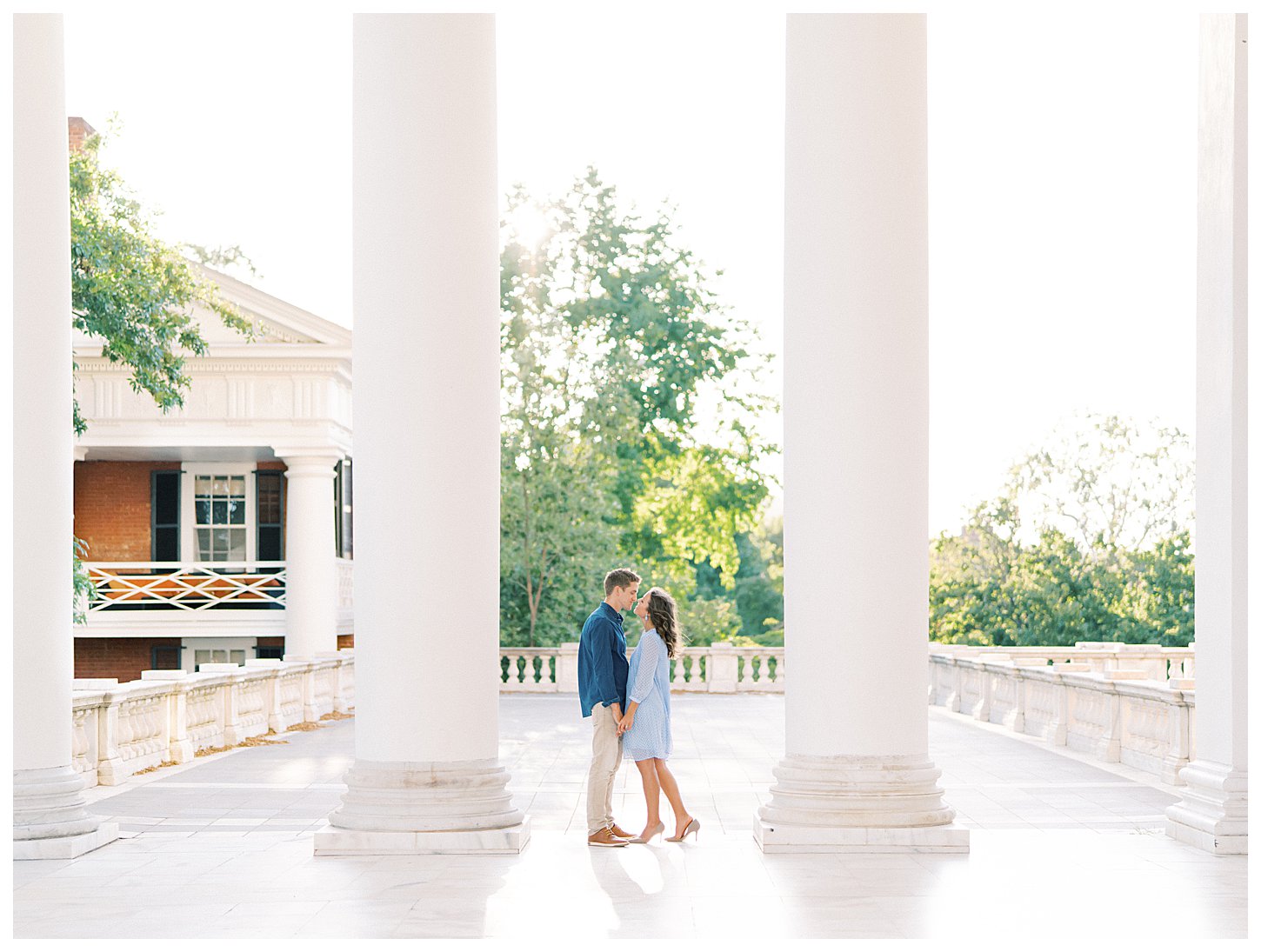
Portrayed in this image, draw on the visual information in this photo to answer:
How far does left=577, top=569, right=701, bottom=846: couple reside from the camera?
12461 millimetres

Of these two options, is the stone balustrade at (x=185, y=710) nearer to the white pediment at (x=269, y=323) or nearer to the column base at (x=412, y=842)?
the column base at (x=412, y=842)

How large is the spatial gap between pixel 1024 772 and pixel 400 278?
11354 millimetres

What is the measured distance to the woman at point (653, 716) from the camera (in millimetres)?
12523

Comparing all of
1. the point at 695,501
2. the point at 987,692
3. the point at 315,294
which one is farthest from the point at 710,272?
the point at 987,692

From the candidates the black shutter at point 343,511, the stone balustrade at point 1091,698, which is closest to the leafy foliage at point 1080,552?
the stone balustrade at point 1091,698

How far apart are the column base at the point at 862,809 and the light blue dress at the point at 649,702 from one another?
44.6 inches

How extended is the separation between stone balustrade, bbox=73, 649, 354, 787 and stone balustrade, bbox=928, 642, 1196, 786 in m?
12.7

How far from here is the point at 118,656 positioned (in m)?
37.3

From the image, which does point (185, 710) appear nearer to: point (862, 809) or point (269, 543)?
point (862, 809)

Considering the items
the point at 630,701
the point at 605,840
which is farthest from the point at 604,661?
the point at 605,840

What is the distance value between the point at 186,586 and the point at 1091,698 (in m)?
22.4

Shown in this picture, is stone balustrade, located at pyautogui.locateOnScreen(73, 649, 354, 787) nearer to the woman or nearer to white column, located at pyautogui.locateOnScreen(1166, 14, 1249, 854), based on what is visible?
the woman

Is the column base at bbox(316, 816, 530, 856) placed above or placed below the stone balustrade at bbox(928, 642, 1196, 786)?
above

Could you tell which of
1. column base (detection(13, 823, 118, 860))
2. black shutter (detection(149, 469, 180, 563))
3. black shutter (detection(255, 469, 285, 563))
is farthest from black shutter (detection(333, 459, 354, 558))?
column base (detection(13, 823, 118, 860))
